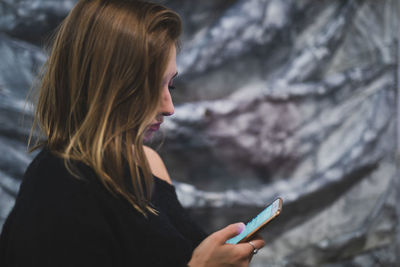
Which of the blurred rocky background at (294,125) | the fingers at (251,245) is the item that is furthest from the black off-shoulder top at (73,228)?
the blurred rocky background at (294,125)

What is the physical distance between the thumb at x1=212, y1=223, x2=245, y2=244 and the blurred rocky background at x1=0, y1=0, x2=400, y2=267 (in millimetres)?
637

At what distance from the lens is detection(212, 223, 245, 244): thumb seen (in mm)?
643

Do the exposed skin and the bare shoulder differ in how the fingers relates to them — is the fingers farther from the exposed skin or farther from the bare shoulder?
the bare shoulder

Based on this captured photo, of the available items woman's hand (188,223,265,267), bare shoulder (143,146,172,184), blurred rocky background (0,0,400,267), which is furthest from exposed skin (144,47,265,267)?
blurred rocky background (0,0,400,267)

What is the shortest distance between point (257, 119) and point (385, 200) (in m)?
0.64

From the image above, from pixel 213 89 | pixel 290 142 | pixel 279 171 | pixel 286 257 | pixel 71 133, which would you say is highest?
pixel 213 89

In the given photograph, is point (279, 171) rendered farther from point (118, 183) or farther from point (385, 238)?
point (118, 183)

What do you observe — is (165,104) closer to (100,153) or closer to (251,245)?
(100,153)

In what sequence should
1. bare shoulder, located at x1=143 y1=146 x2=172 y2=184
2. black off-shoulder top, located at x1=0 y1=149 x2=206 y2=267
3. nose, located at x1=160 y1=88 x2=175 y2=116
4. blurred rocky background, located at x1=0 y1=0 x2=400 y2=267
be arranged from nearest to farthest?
black off-shoulder top, located at x1=0 y1=149 x2=206 y2=267 < nose, located at x1=160 y1=88 x2=175 y2=116 < bare shoulder, located at x1=143 y1=146 x2=172 y2=184 < blurred rocky background, located at x1=0 y1=0 x2=400 y2=267

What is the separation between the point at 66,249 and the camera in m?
0.52

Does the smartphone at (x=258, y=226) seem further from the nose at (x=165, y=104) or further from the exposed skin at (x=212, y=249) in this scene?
the nose at (x=165, y=104)

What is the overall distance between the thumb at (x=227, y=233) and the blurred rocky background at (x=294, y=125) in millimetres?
637

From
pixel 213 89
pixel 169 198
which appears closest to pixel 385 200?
pixel 213 89

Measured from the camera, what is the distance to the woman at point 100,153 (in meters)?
0.53
